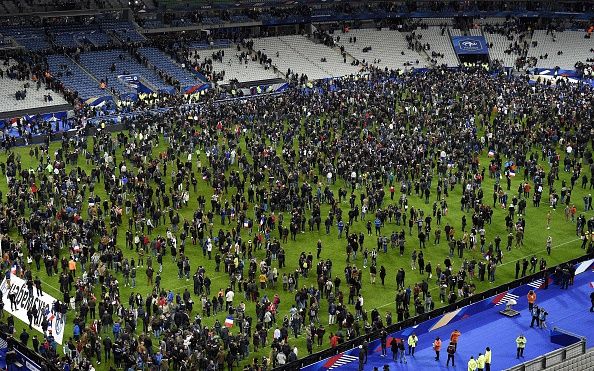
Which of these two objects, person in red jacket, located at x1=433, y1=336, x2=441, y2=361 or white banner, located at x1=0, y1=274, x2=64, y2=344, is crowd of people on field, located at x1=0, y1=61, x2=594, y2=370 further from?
person in red jacket, located at x1=433, y1=336, x2=441, y2=361

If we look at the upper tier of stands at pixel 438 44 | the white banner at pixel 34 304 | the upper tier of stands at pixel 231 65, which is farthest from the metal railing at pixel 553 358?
the upper tier of stands at pixel 438 44

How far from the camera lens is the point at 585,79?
86.4m

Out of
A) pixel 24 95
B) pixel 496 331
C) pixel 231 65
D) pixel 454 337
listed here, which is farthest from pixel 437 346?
pixel 231 65

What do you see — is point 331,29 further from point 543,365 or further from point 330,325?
point 543,365

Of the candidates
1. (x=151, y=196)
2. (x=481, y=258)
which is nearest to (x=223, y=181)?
(x=151, y=196)

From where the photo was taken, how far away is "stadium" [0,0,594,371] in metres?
36.2

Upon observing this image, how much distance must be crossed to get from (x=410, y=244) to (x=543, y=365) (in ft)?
52.1

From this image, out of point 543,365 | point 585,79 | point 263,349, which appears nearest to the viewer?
point 543,365

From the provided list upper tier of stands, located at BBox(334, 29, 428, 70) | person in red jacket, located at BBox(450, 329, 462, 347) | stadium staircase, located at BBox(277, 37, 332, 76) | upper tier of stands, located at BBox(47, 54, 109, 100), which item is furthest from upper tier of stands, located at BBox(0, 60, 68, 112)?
person in red jacket, located at BBox(450, 329, 462, 347)

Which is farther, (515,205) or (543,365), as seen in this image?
(515,205)

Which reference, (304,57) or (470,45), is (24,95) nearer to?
(304,57)

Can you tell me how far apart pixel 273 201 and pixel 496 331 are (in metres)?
16.0

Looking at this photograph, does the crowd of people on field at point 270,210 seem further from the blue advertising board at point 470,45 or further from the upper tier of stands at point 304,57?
the blue advertising board at point 470,45

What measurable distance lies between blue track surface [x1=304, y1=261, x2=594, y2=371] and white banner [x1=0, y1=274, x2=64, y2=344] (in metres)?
10.4
